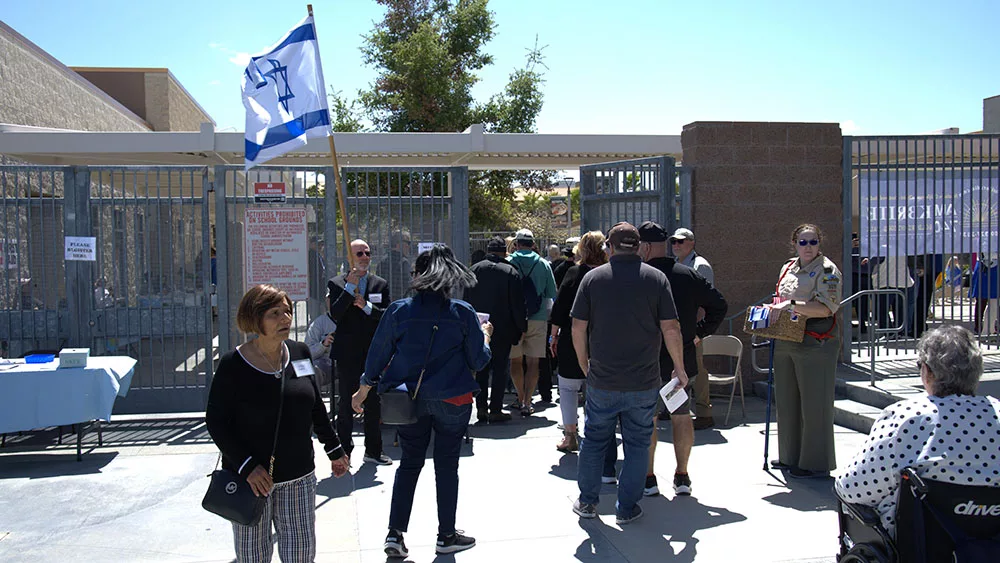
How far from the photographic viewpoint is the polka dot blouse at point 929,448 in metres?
3.11

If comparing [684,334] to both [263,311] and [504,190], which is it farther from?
[504,190]

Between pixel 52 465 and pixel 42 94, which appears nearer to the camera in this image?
pixel 52 465

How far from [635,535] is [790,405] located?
1.87m

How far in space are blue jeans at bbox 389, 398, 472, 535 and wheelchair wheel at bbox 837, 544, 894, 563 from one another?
2053 millimetres

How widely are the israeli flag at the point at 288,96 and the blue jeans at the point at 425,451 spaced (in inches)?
116

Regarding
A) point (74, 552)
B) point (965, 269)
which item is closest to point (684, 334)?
point (74, 552)

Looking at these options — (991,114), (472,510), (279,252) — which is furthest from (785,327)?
(991,114)

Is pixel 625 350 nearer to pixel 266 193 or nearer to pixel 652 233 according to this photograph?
pixel 652 233

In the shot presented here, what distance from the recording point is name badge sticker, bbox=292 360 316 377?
3699 mm

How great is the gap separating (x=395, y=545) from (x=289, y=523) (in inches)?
42.5

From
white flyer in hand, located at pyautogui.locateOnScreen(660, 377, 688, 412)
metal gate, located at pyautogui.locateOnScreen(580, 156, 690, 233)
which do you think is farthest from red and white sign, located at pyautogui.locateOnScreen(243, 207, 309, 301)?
white flyer in hand, located at pyautogui.locateOnScreen(660, 377, 688, 412)

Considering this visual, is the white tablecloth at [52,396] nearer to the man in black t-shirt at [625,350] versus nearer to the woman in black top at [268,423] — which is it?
the woman in black top at [268,423]

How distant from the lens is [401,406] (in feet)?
14.6

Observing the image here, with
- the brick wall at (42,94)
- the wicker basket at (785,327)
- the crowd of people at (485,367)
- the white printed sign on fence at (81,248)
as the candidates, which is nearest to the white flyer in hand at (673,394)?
the crowd of people at (485,367)
